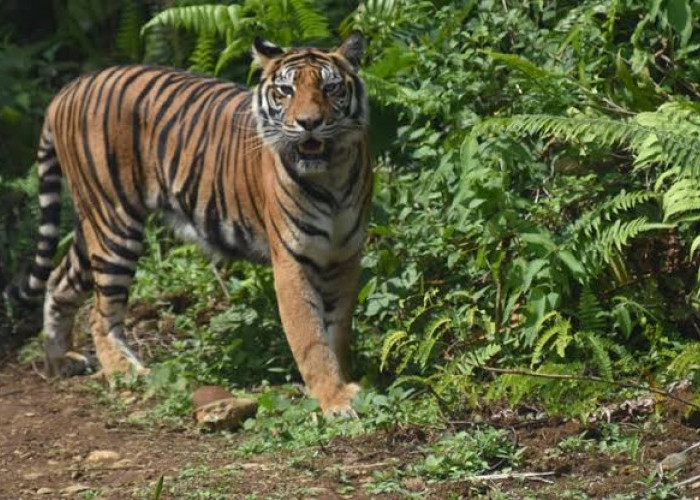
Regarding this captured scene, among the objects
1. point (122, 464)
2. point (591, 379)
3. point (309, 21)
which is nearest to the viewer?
point (591, 379)

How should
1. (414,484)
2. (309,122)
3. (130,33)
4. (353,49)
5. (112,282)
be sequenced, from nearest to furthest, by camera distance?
(414,484)
(309,122)
(353,49)
(112,282)
(130,33)

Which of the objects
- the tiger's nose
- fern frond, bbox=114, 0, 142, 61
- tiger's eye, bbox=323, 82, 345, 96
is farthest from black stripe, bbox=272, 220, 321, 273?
fern frond, bbox=114, 0, 142, 61

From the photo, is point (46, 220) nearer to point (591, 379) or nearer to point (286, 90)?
point (286, 90)

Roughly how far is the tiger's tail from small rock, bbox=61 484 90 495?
280 centimetres

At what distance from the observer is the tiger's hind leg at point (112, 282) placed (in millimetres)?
8086

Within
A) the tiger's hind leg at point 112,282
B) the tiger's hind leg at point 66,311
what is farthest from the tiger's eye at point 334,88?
the tiger's hind leg at point 66,311

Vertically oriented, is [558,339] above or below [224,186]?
below

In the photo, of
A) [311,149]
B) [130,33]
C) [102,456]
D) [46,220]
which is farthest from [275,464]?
[130,33]

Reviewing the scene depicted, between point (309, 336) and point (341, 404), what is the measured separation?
423mm

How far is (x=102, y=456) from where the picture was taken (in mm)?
6375

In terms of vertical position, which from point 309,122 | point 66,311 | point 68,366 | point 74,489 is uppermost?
point 309,122

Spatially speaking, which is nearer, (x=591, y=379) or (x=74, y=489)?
(x=591, y=379)

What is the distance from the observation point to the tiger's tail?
8445 millimetres

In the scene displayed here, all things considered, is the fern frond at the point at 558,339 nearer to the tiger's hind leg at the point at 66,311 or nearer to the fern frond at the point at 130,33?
the tiger's hind leg at the point at 66,311
